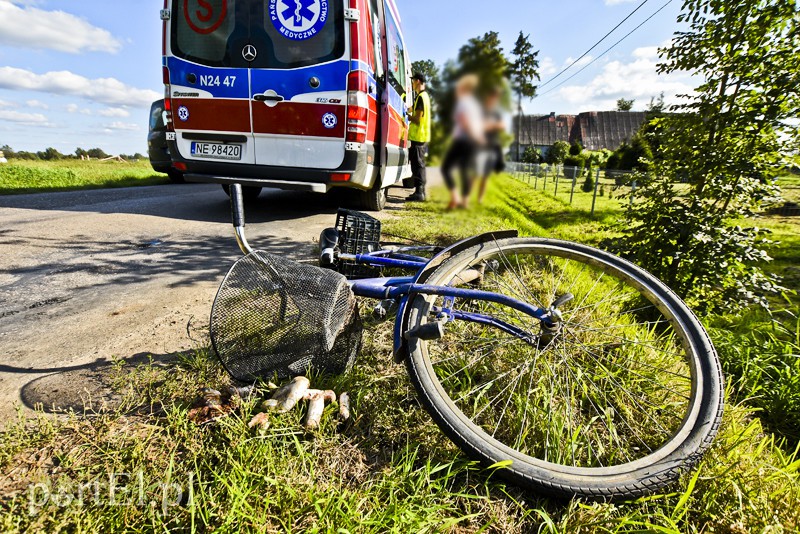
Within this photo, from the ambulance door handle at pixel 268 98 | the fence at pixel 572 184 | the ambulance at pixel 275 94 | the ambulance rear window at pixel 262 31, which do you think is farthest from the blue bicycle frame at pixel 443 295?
the fence at pixel 572 184

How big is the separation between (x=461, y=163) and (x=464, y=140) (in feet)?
0.13

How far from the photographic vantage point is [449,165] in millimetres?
658

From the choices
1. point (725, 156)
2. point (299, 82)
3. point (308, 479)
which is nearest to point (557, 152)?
point (308, 479)

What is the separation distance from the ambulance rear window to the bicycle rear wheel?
349 cm

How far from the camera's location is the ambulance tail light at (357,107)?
4387 millimetres

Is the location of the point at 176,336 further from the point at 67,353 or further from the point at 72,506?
the point at 72,506

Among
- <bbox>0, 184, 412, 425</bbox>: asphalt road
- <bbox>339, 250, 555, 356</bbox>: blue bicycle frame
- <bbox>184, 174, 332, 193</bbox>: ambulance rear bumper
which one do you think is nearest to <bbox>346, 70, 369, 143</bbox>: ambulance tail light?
<bbox>184, 174, 332, 193</bbox>: ambulance rear bumper

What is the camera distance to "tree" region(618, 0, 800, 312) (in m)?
3.17

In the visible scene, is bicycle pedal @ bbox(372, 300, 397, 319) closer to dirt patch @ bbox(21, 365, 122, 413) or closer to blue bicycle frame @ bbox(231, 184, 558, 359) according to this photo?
blue bicycle frame @ bbox(231, 184, 558, 359)

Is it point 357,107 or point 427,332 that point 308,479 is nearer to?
point 427,332

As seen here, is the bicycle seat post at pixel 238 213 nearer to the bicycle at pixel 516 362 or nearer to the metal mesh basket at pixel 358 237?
the bicycle at pixel 516 362

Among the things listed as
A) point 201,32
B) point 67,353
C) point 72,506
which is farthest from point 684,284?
point 201,32

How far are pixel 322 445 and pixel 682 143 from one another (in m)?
4.03

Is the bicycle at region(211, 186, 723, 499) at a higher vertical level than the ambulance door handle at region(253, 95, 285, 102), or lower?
lower
